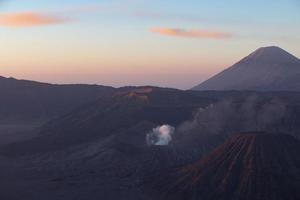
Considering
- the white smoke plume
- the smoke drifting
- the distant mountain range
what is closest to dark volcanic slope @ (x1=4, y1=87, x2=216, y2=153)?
the white smoke plume

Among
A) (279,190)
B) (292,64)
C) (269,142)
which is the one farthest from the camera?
(292,64)

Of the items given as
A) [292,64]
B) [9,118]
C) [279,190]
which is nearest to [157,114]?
[279,190]

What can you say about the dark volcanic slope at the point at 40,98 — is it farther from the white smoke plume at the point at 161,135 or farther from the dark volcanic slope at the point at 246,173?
the dark volcanic slope at the point at 246,173

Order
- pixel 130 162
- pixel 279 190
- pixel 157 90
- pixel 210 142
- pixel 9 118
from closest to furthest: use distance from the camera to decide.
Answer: pixel 279 190 < pixel 130 162 < pixel 210 142 < pixel 157 90 < pixel 9 118

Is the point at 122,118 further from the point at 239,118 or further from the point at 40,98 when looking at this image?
the point at 40,98

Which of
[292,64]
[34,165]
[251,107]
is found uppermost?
[292,64]

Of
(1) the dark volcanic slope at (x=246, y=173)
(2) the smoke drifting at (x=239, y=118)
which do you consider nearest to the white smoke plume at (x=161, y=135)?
(2) the smoke drifting at (x=239, y=118)

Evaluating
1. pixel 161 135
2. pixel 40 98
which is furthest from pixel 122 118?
pixel 40 98

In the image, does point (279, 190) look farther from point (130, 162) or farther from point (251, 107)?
point (251, 107)
